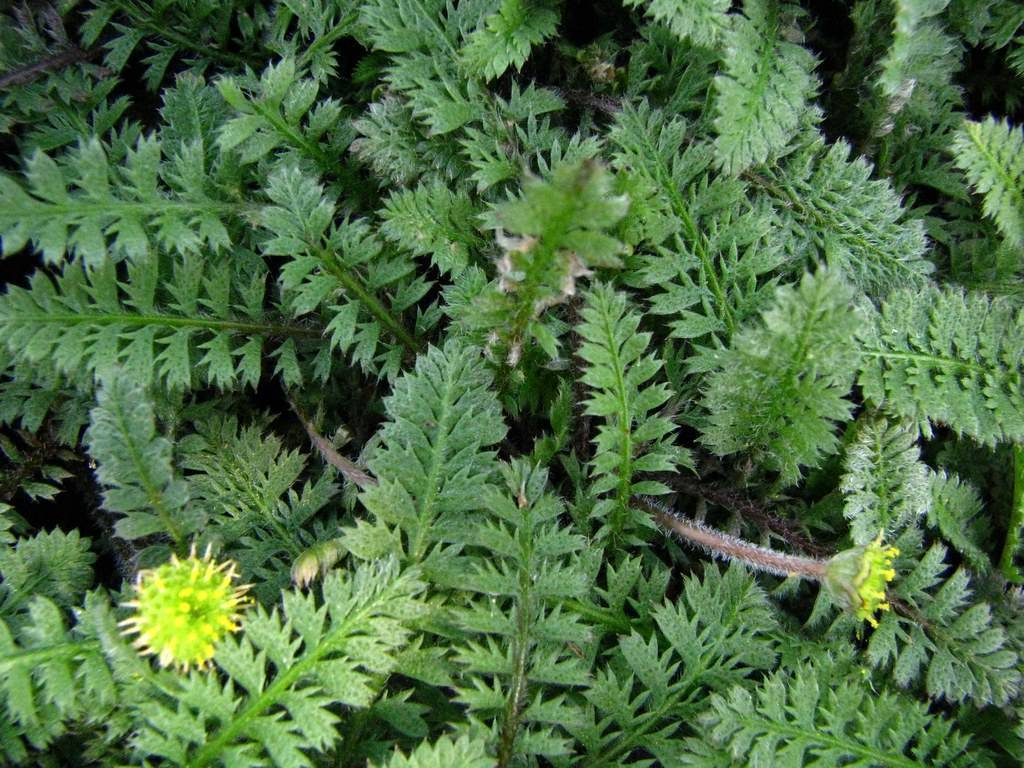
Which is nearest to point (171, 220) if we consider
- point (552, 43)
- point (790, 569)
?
point (552, 43)

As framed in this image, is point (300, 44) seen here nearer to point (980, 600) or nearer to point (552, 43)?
point (552, 43)

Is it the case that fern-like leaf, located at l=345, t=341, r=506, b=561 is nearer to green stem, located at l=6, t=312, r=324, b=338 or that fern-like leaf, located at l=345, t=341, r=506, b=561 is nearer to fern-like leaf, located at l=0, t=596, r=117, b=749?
green stem, located at l=6, t=312, r=324, b=338

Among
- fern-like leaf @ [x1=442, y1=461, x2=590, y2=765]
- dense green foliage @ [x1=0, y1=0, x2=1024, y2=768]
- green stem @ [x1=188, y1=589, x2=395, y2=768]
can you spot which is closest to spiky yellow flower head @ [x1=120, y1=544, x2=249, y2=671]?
dense green foliage @ [x1=0, y1=0, x2=1024, y2=768]

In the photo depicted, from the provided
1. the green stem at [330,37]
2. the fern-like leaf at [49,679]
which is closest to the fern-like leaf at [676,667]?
the fern-like leaf at [49,679]

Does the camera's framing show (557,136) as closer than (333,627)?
No

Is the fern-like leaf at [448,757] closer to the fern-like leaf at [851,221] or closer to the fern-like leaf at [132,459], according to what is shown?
the fern-like leaf at [132,459]

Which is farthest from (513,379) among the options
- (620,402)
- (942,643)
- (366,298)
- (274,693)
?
(942,643)
